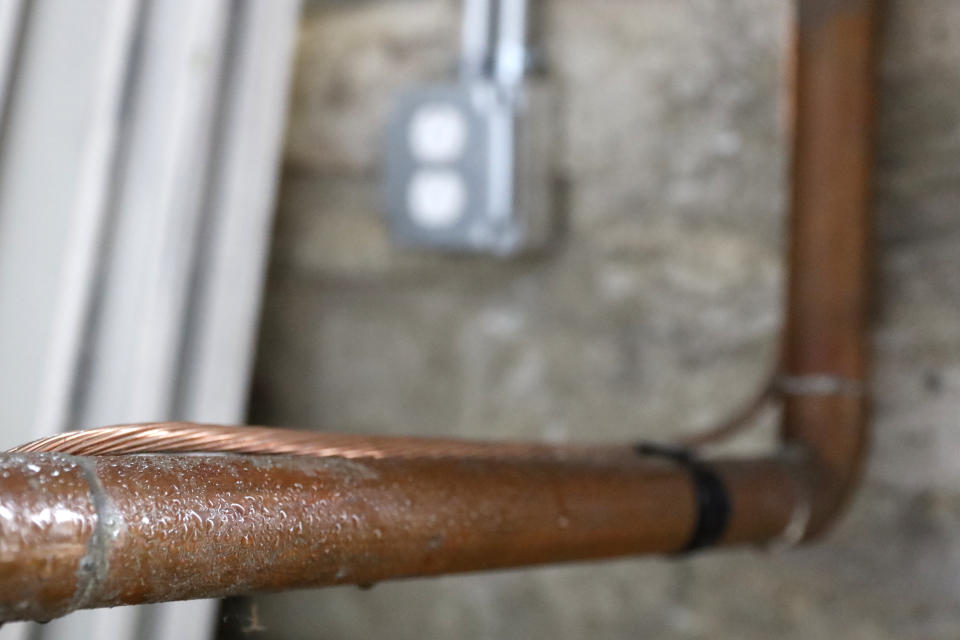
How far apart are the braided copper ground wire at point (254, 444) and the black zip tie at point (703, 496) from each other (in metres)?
0.18

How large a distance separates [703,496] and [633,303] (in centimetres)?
54

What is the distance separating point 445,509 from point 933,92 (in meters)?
0.94

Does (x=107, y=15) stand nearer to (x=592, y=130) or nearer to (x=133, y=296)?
(x=133, y=296)

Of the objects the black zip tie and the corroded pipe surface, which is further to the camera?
the black zip tie

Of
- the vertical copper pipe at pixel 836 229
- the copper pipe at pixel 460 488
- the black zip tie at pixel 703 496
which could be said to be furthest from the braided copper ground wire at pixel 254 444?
the vertical copper pipe at pixel 836 229

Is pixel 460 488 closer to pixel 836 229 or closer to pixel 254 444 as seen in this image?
pixel 254 444

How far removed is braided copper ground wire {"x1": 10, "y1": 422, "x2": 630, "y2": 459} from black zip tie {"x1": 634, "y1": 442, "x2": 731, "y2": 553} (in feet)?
0.60

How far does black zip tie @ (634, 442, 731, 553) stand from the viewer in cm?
86

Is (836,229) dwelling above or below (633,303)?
above

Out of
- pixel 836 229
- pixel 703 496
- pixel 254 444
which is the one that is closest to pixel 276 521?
pixel 254 444

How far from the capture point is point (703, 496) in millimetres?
865

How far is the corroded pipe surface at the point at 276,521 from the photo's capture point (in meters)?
0.44

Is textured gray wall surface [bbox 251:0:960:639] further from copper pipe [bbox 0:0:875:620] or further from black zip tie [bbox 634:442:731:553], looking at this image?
black zip tie [bbox 634:442:731:553]

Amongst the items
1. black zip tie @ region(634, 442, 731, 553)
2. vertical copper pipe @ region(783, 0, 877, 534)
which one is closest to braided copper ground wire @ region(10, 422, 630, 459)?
black zip tie @ region(634, 442, 731, 553)
